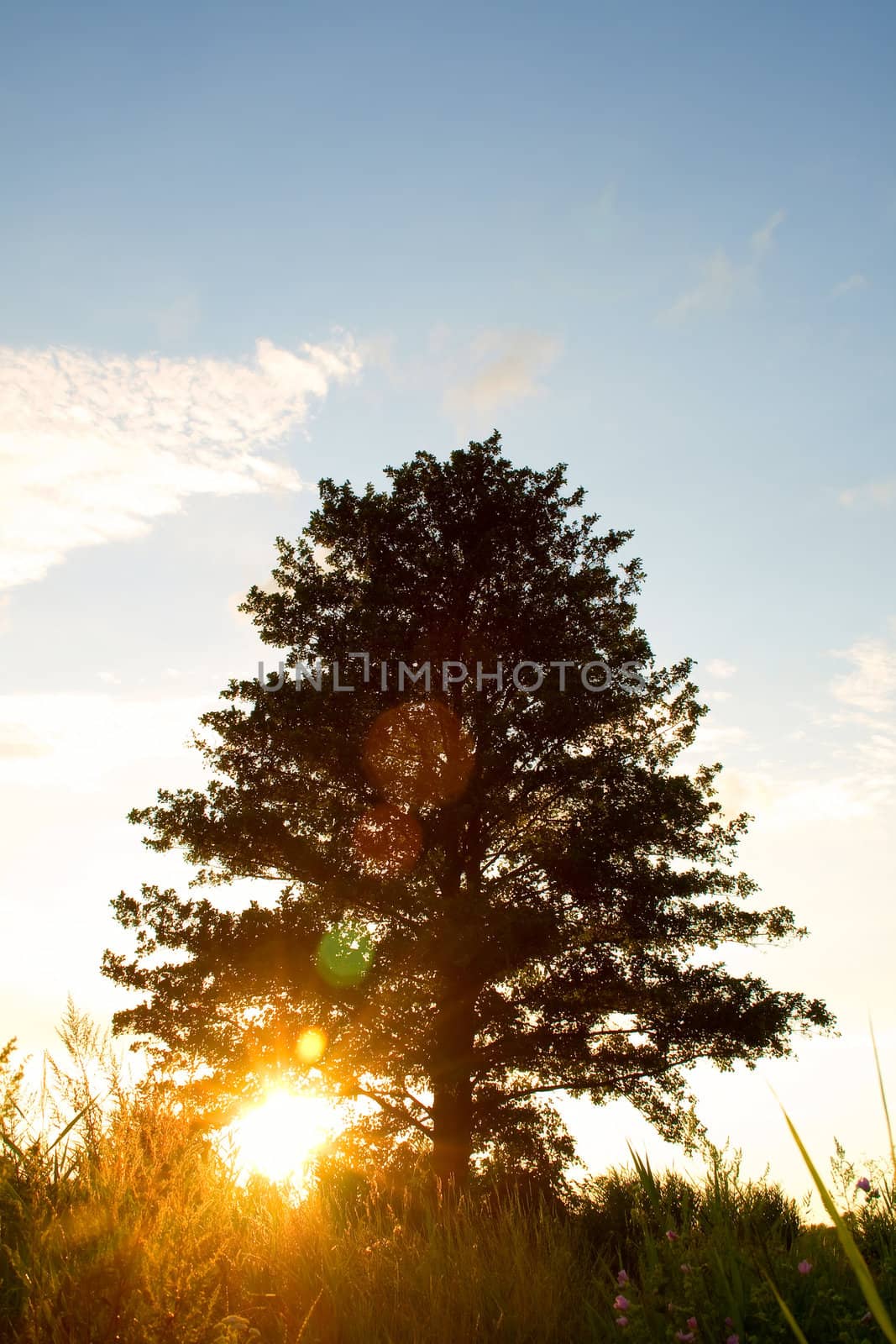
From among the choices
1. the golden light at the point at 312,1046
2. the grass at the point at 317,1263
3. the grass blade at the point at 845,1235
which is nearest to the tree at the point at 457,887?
the golden light at the point at 312,1046

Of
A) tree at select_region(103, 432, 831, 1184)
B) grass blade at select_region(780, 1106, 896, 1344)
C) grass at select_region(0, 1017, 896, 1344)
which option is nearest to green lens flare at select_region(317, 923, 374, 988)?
tree at select_region(103, 432, 831, 1184)

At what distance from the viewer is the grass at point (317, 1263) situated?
16.7 ft

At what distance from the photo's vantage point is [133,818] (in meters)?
16.0

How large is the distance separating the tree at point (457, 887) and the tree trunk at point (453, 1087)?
0.04 meters

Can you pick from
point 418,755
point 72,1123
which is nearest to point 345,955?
point 418,755

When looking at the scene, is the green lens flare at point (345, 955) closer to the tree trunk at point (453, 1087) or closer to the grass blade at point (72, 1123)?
the tree trunk at point (453, 1087)

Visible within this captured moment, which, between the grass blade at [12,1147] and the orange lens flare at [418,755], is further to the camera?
the orange lens flare at [418,755]

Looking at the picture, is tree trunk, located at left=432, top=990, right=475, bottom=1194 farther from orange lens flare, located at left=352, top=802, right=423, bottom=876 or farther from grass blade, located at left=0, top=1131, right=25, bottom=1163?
grass blade, located at left=0, top=1131, right=25, bottom=1163

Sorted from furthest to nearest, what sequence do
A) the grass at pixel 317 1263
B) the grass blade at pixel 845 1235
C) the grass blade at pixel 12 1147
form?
the grass blade at pixel 12 1147 → the grass at pixel 317 1263 → the grass blade at pixel 845 1235

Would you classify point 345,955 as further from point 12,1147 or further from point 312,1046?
point 12,1147

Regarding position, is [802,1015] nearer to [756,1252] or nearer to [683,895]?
[683,895]

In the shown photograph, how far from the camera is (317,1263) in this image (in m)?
6.55

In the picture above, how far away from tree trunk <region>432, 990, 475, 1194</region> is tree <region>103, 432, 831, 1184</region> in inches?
1.6

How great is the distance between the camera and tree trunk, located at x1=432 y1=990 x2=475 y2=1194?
49.1 ft
